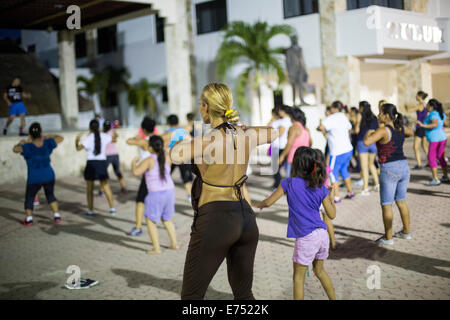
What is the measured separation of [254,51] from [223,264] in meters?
14.7

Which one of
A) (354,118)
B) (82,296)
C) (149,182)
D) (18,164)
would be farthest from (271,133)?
(18,164)

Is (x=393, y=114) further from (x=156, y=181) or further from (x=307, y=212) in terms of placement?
(x=156, y=181)

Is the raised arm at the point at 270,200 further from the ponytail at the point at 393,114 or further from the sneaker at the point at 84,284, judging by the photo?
the ponytail at the point at 393,114

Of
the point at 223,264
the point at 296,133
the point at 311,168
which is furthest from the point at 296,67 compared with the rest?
the point at 311,168

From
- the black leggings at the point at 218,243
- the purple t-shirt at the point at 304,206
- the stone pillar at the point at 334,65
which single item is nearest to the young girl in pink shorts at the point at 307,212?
the purple t-shirt at the point at 304,206

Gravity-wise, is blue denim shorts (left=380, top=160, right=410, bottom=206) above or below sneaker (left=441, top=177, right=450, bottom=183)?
above

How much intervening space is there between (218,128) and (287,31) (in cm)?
1733

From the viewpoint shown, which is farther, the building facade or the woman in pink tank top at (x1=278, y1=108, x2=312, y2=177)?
the building facade

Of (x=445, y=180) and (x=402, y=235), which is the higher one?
(x=445, y=180)

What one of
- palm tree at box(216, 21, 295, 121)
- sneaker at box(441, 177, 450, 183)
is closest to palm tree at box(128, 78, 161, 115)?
palm tree at box(216, 21, 295, 121)

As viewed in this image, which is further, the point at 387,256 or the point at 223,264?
the point at 223,264

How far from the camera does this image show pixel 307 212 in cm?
409

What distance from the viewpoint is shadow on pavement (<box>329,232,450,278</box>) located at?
17.4 feet

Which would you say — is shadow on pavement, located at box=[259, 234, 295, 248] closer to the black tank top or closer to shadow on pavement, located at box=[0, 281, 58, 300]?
the black tank top
